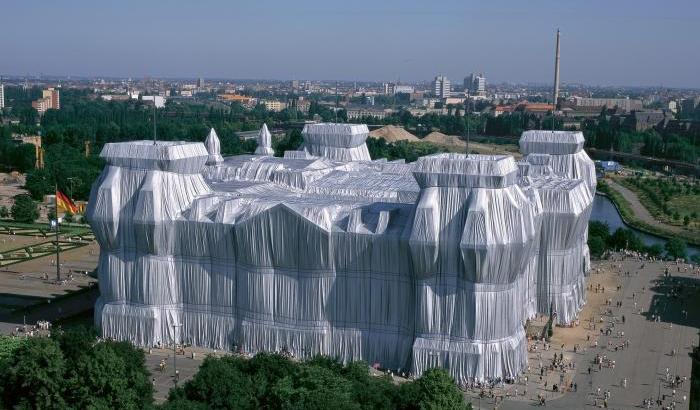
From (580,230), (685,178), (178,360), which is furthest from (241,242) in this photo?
(685,178)

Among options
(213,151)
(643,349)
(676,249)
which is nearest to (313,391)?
(643,349)

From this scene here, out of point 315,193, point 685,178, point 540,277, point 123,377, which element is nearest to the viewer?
point 123,377

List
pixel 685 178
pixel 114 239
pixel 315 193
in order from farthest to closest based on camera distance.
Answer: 1. pixel 685 178
2. pixel 315 193
3. pixel 114 239

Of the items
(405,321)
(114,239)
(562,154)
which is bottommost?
(405,321)

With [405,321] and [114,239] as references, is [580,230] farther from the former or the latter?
[114,239]

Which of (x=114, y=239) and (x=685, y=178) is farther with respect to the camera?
(x=685, y=178)

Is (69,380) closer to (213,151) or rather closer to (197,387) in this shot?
(197,387)

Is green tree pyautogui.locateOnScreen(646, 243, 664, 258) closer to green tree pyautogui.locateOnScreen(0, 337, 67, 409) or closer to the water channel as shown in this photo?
the water channel

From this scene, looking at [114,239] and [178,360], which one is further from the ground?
[114,239]
